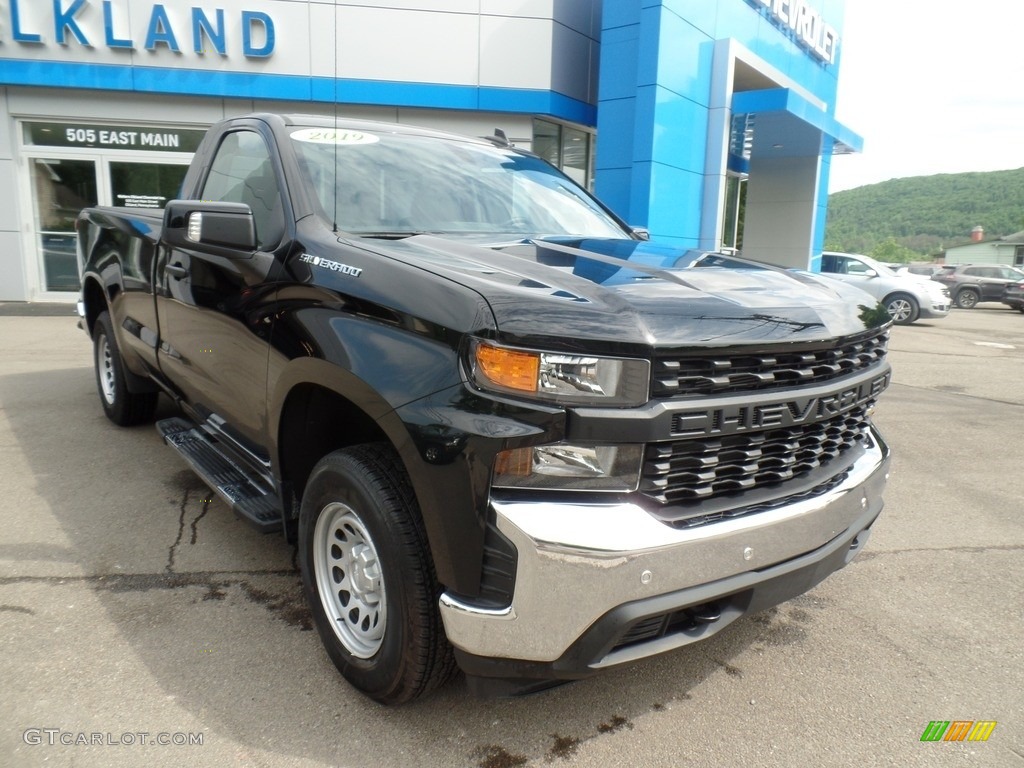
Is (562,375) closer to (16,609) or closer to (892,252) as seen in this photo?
(16,609)

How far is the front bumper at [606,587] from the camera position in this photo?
184 centimetres

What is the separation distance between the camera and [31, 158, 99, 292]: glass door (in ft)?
44.9

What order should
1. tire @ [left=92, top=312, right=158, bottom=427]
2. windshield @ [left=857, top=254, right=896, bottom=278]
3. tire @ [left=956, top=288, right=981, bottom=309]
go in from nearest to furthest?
1. tire @ [left=92, top=312, right=158, bottom=427]
2. windshield @ [left=857, top=254, right=896, bottom=278]
3. tire @ [left=956, top=288, right=981, bottom=309]

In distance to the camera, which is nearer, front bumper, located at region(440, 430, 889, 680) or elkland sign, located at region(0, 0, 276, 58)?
front bumper, located at region(440, 430, 889, 680)

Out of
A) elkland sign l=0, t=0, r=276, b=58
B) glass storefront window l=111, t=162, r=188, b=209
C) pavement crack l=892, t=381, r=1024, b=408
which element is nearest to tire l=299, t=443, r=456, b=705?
pavement crack l=892, t=381, r=1024, b=408

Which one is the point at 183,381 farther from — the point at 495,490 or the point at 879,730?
the point at 879,730

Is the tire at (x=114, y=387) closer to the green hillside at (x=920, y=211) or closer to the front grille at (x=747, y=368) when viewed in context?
the front grille at (x=747, y=368)

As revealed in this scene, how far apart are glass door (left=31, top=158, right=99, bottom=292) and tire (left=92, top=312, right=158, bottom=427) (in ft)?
31.7

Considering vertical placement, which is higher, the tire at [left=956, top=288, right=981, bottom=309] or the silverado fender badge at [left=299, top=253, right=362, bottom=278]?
the silverado fender badge at [left=299, top=253, right=362, bottom=278]

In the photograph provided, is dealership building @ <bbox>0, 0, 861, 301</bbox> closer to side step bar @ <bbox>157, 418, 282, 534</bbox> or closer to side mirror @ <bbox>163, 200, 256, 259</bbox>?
side step bar @ <bbox>157, 418, 282, 534</bbox>

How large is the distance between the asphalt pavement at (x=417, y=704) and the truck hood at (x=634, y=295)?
123 cm

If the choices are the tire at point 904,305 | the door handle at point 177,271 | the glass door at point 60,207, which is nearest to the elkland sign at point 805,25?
the tire at point 904,305

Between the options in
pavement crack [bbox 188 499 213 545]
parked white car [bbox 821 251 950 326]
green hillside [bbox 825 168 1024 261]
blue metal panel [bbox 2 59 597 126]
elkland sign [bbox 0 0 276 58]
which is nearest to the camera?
pavement crack [bbox 188 499 213 545]

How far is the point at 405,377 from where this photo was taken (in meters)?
2.08
